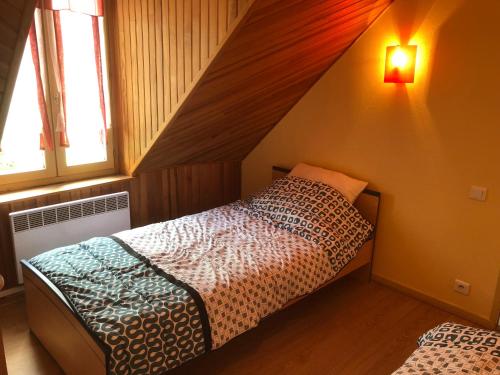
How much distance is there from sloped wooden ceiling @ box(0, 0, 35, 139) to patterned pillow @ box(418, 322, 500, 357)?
2.21 meters

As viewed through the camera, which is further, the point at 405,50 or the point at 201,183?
the point at 201,183

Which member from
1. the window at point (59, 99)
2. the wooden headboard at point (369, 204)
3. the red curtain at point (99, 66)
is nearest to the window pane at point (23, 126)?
the window at point (59, 99)

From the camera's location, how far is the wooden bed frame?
180 cm

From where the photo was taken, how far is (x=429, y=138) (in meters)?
2.71

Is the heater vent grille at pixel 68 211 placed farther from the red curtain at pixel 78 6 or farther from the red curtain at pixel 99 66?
the red curtain at pixel 78 6

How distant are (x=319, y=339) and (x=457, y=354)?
1028 millimetres

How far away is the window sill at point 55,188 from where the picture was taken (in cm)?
Answer: 276

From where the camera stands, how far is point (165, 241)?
2615 millimetres

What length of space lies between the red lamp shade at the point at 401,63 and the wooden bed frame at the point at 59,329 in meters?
1.64

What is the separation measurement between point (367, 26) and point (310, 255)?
1.68m

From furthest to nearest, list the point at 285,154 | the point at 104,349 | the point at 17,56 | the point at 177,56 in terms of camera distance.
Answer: the point at 285,154 → the point at 177,56 → the point at 17,56 → the point at 104,349

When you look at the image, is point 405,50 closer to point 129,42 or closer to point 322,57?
point 322,57

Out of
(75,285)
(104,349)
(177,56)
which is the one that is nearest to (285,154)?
(177,56)

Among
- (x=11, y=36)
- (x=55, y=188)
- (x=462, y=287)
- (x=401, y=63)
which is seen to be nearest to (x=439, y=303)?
(x=462, y=287)
